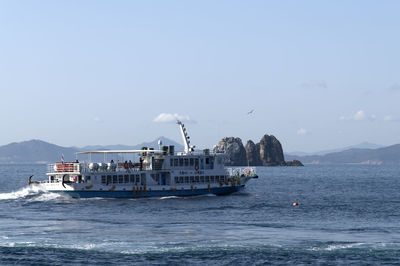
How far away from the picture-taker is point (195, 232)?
4731cm

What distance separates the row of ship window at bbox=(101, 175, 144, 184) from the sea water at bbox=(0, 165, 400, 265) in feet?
8.70

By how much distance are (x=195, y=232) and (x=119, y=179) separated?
2951cm

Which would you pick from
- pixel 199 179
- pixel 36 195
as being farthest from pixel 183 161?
pixel 36 195

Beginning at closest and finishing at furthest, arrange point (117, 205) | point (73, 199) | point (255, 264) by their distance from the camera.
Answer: point (255, 264)
point (117, 205)
point (73, 199)

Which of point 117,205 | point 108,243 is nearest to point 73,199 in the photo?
point 117,205

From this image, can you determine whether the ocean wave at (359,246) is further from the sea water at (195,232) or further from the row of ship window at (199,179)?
the row of ship window at (199,179)

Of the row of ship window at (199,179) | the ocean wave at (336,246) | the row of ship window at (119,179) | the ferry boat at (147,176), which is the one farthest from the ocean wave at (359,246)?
the row of ship window at (119,179)

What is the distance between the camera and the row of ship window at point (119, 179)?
74188 millimetres

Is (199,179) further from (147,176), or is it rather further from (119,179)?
(119,179)

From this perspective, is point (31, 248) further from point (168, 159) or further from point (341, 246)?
point (168, 159)

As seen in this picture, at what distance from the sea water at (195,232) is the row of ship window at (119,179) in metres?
2.65

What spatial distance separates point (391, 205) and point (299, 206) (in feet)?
38.3

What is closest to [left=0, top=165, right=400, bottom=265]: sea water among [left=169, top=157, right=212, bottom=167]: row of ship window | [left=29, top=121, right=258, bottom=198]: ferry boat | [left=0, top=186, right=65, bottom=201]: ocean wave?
[left=0, top=186, right=65, bottom=201]: ocean wave

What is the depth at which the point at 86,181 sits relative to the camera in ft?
240
